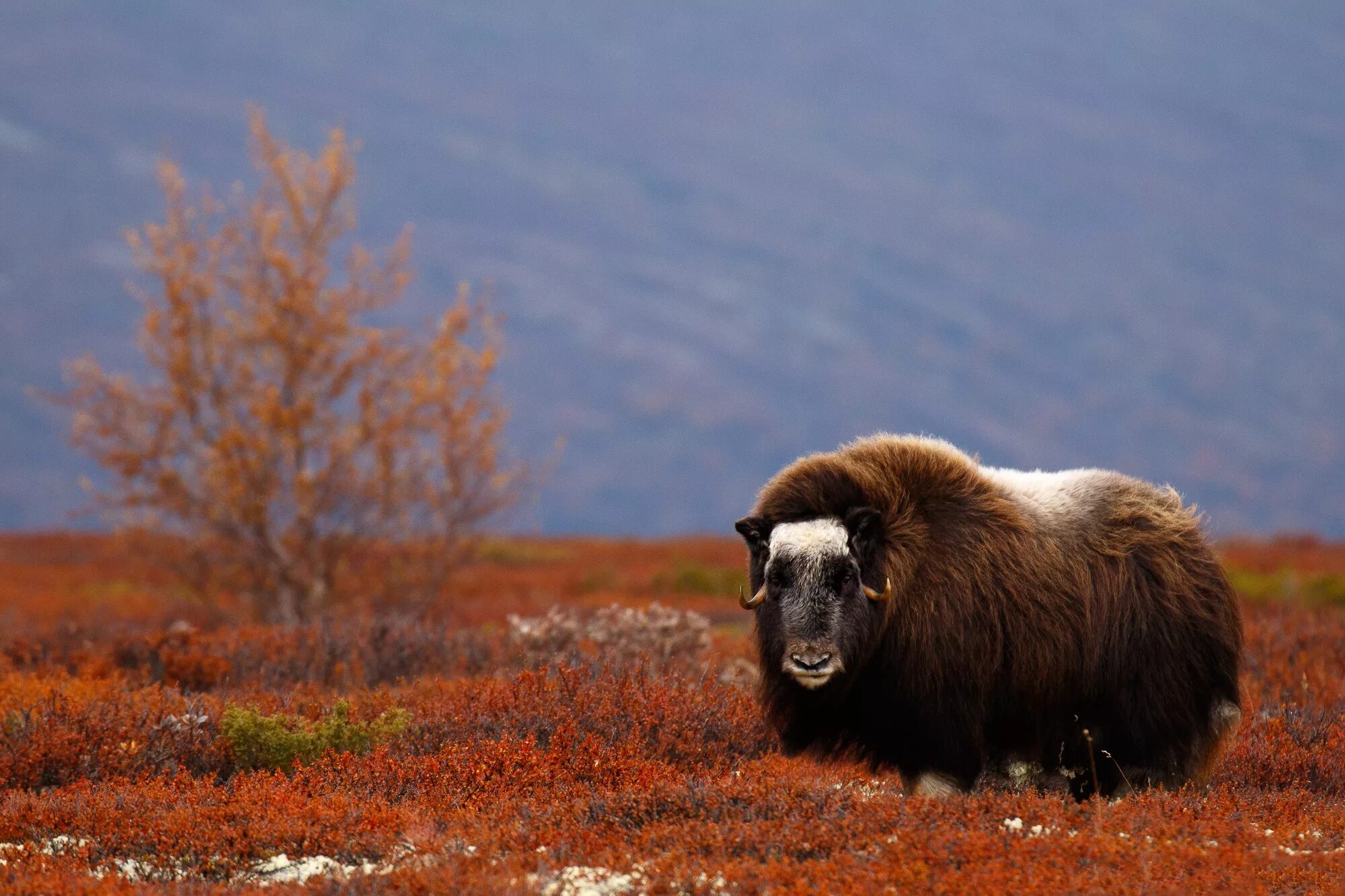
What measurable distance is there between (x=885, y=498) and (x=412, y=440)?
10.5 m

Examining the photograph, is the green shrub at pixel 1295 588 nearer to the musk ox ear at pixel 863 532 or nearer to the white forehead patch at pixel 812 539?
the musk ox ear at pixel 863 532

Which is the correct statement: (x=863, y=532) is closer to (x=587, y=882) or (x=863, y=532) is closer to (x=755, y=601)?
(x=755, y=601)

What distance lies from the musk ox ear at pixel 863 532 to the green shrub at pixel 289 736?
109 inches

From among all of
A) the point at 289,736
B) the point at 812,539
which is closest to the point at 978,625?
the point at 812,539

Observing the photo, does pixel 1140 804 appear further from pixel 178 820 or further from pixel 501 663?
pixel 501 663

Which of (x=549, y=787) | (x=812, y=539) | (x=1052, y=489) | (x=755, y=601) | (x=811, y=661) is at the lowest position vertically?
(x=549, y=787)

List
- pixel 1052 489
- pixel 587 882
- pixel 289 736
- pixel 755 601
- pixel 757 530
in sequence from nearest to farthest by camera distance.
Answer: pixel 587 882, pixel 755 601, pixel 757 530, pixel 1052 489, pixel 289 736

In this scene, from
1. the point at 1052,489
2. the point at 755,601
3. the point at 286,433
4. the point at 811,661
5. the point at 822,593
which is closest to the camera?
the point at 811,661

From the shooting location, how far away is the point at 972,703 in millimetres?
5609

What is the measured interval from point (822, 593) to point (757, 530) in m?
0.47

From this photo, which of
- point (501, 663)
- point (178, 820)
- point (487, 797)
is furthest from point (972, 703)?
point (501, 663)

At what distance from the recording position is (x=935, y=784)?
555 cm

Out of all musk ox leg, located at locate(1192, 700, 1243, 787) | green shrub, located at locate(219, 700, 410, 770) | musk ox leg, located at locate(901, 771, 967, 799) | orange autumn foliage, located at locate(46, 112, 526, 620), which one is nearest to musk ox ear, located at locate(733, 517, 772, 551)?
musk ox leg, located at locate(901, 771, 967, 799)

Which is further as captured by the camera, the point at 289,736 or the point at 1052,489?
the point at 289,736
